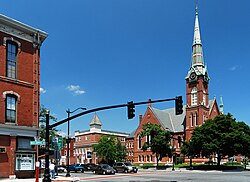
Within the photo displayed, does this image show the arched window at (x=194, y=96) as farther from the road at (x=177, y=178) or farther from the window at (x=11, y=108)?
the window at (x=11, y=108)

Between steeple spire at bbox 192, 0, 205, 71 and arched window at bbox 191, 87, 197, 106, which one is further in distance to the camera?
arched window at bbox 191, 87, 197, 106

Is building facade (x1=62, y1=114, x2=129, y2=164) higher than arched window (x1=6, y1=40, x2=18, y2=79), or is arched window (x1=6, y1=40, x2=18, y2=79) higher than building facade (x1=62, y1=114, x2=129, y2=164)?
arched window (x1=6, y1=40, x2=18, y2=79)

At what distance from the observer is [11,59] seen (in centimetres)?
3069

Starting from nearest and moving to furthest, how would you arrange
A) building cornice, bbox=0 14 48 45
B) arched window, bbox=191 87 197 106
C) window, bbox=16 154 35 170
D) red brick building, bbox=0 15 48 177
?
red brick building, bbox=0 15 48 177, window, bbox=16 154 35 170, building cornice, bbox=0 14 48 45, arched window, bbox=191 87 197 106

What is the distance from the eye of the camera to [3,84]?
29406 millimetres

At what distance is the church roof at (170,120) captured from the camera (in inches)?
3775

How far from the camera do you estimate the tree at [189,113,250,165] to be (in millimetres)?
53969

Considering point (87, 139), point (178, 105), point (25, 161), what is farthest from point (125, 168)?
point (87, 139)

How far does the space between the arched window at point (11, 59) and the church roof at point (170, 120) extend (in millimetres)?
67897

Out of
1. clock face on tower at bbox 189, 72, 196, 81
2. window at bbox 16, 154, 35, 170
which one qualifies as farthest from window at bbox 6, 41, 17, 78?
clock face on tower at bbox 189, 72, 196, 81

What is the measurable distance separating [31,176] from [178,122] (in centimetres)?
7137

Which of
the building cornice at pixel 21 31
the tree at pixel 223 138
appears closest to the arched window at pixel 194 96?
the tree at pixel 223 138

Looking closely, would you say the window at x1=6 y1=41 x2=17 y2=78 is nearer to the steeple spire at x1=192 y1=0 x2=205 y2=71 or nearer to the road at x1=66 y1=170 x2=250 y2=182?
the road at x1=66 y1=170 x2=250 y2=182

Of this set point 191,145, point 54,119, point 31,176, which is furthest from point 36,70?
point 191,145
